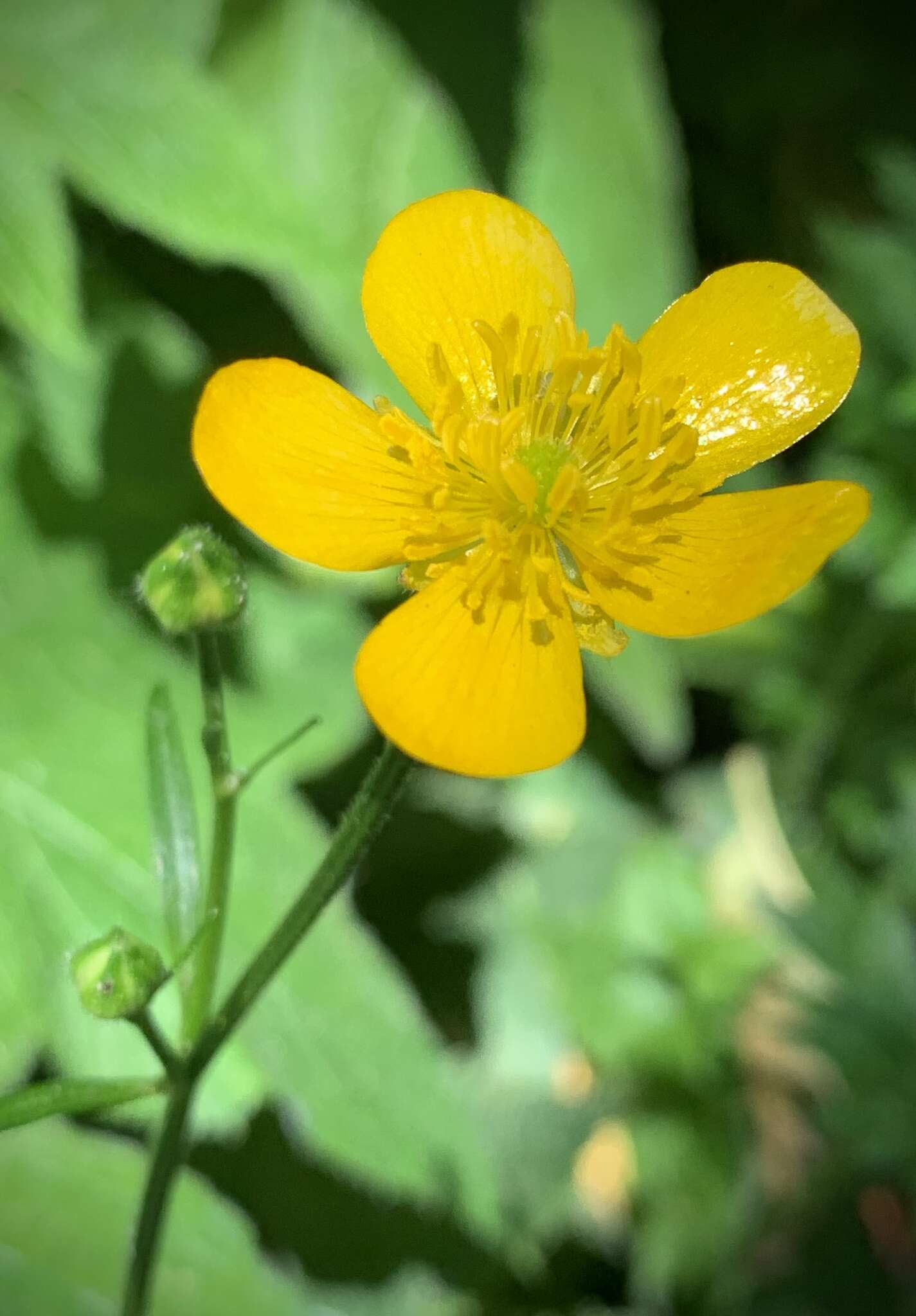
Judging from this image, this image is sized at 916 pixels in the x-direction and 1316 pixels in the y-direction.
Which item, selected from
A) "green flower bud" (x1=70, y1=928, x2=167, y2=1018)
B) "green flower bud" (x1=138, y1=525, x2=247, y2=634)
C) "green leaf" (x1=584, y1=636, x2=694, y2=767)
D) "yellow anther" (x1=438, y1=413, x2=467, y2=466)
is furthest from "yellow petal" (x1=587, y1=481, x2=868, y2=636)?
"green leaf" (x1=584, y1=636, x2=694, y2=767)

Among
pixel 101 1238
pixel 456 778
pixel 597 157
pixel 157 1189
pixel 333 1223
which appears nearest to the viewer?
Result: pixel 157 1189

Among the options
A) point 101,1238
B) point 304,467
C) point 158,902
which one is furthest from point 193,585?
point 101,1238

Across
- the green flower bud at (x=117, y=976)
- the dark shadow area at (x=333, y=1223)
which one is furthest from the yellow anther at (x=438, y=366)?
the dark shadow area at (x=333, y=1223)

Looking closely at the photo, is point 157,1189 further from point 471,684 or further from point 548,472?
point 548,472

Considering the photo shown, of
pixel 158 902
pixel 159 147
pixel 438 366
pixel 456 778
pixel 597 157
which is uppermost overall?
pixel 159 147

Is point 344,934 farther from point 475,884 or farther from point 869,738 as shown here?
point 869,738

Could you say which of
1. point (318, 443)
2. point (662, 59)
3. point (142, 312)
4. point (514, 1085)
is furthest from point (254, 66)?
point (514, 1085)
